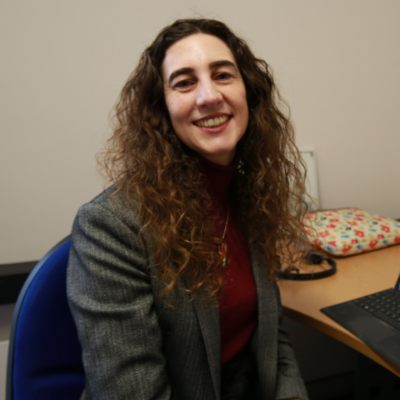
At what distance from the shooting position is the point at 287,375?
808 mm

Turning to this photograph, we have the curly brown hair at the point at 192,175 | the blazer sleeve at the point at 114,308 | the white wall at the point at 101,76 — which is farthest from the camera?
the white wall at the point at 101,76

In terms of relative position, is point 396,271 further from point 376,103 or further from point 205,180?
point 376,103

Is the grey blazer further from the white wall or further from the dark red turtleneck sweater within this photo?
the white wall

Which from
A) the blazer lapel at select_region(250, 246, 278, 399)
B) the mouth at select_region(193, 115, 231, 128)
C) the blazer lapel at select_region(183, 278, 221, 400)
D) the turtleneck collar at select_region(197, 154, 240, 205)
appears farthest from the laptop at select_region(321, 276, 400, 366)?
the mouth at select_region(193, 115, 231, 128)

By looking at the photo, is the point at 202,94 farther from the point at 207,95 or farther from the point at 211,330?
the point at 211,330

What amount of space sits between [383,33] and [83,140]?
1.51 metres

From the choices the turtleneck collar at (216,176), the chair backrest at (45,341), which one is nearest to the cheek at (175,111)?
the turtleneck collar at (216,176)

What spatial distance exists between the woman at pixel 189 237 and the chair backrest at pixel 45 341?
6 centimetres

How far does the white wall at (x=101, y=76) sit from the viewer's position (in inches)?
42.1

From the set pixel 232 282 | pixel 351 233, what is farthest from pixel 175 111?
pixel 351 233

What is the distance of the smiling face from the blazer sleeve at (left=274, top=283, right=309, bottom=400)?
45cm

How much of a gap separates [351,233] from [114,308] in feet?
3.11

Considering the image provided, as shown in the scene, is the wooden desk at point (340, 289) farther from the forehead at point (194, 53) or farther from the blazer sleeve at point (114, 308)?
the forehead at point (194, 53)

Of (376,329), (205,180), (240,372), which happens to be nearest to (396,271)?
(376,329)
